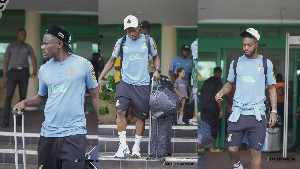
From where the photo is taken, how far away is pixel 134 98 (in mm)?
5172

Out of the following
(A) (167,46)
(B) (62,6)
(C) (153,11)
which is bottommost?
(A) (167,46)

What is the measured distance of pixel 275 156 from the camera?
5598mm

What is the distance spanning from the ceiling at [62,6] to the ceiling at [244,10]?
142 cm

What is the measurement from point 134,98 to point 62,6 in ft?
5.60

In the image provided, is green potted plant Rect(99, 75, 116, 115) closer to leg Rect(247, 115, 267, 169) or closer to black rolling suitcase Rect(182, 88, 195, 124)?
black rolling suitcase Rect(182, 88, 195, 124)

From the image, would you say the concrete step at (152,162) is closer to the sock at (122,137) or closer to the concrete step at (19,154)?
the sock at (122,137)

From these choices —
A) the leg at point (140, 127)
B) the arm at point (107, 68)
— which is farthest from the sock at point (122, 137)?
the arm at point (107, 68)

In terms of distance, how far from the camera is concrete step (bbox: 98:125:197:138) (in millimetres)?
5215

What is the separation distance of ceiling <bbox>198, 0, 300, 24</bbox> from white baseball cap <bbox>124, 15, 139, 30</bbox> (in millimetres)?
758

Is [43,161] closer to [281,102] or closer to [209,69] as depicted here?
[209,69]

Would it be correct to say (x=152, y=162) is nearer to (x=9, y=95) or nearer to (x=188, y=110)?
(x=188, y=110)

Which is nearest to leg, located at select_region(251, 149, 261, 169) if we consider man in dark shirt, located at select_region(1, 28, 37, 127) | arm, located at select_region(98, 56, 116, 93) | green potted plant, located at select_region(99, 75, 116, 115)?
green potted plant, located at select_region(99, 75, 116, 115)

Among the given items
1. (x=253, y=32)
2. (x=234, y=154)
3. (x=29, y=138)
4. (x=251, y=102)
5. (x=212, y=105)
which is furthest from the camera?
(x=29, y=138)

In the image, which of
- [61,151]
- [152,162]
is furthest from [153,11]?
[61,151]
